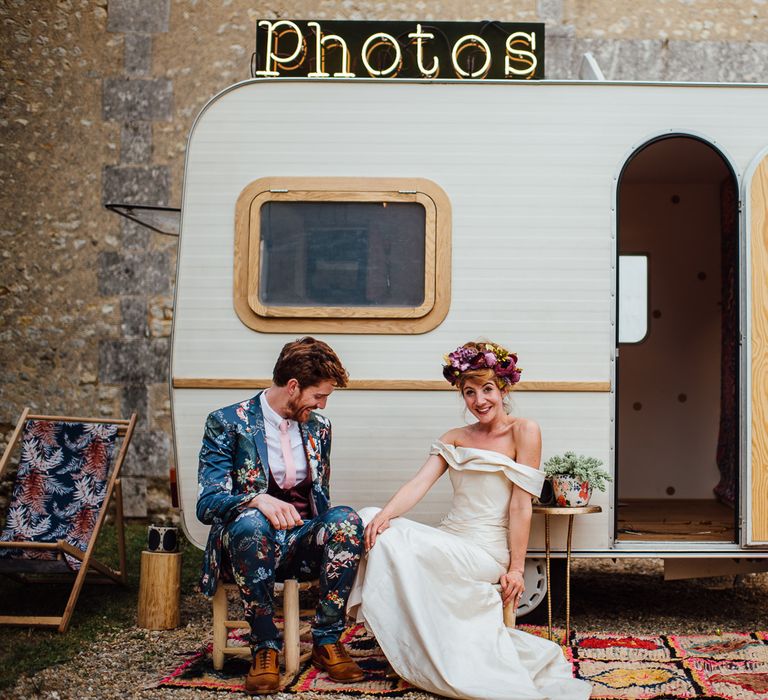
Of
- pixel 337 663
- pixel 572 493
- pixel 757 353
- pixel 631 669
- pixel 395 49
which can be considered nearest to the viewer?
pixel 337 663

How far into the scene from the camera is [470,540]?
3.81 m

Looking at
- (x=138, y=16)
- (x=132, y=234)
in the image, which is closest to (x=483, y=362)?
(x=132, y=234)

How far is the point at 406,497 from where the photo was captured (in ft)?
12.4

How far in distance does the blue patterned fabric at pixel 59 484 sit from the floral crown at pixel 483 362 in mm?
2084

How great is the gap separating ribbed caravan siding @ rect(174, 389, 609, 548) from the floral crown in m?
0.46

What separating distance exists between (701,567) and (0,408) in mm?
5632

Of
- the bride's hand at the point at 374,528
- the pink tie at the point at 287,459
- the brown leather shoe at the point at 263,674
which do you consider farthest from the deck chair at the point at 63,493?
the bride's hand at the point at 374,528

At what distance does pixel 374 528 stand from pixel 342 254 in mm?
1441

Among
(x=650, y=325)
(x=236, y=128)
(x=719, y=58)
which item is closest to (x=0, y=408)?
(x=236, y=128)

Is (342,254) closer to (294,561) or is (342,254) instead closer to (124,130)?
(294,561)

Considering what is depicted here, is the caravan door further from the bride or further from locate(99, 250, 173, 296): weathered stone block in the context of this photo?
locate(99, 250, 173, 296): weathered stone block

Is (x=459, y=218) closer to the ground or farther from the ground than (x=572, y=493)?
farther from the ground

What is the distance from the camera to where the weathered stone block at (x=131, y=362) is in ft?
24.4

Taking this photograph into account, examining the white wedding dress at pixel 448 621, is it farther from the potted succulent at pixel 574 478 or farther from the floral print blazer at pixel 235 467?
the potted succulent at pixel 574 478
